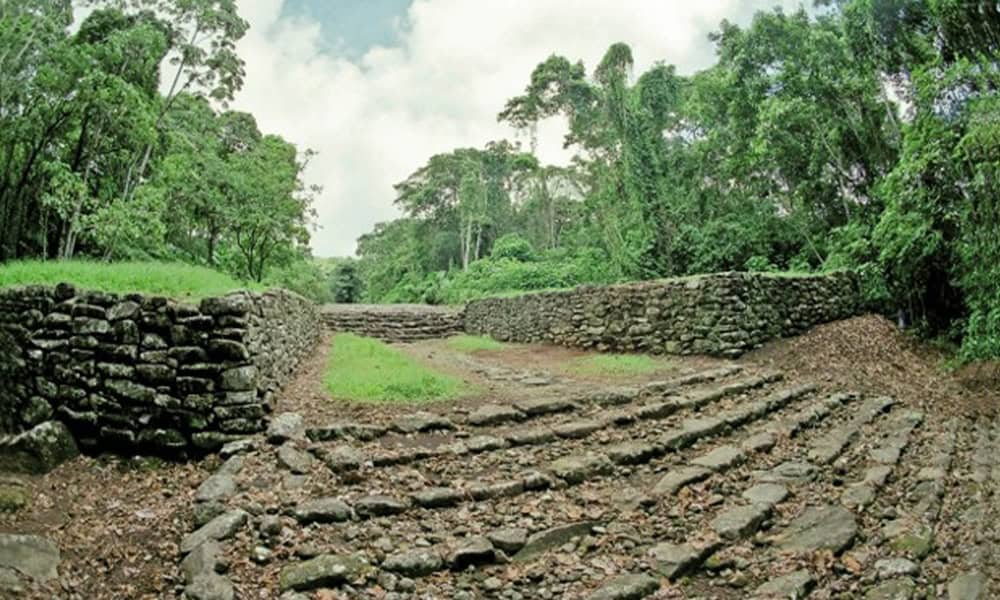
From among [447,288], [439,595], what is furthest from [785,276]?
[447,288]

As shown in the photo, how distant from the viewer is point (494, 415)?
548 centimetres

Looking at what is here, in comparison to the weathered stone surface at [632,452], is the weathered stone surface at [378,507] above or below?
below

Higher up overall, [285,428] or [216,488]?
[285,428]

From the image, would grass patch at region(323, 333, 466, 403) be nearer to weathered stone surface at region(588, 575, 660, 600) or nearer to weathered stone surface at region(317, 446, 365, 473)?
weathered stone surface at region(317, 446, 365, 473)

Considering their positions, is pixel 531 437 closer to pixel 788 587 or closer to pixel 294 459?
pixel 294 459

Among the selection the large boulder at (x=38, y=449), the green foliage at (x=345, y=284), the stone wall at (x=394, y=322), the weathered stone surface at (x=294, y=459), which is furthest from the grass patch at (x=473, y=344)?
the green foliage at (x=345, y=284)

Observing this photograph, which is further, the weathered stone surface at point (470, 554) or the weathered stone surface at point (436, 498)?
the weathered stone surface at point (436, 498)

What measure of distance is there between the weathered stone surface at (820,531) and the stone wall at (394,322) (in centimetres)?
1194

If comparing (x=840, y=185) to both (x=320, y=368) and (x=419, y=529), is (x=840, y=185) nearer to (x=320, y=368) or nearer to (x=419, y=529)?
(x=320, y=368)

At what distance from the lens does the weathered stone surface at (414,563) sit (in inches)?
119

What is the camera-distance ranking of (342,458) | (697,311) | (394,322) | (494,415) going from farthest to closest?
(394,322) < (697,311) < (494,415) < (342,458)

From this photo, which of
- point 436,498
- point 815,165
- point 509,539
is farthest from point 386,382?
point 815,165

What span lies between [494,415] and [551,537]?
2.11 m

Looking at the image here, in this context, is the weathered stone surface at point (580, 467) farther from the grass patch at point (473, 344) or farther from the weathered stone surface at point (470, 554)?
the grass patch at point (473, 344)
